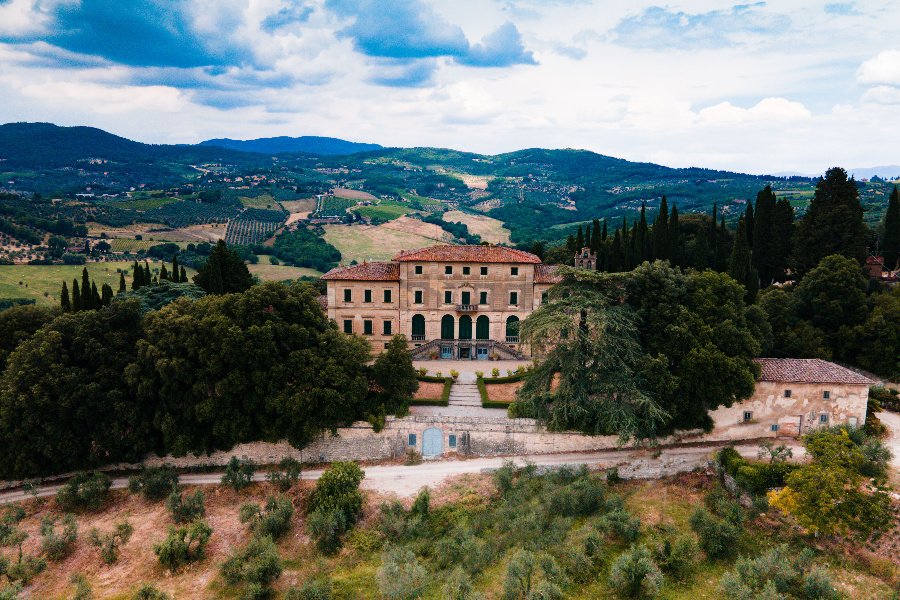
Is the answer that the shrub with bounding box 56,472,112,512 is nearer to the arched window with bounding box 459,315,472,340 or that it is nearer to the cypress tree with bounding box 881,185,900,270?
the arched window with bounding box 459,315,472,340

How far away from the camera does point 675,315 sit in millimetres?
32688

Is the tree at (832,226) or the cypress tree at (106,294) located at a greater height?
the tree at (832,226)

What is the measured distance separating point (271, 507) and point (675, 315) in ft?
76.3

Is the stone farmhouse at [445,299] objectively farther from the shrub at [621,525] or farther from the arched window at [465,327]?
the shrub at [621,525]

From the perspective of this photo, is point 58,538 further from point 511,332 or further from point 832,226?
point 832,226

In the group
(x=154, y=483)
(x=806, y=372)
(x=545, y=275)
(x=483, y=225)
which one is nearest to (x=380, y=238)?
(x=483, y=225)

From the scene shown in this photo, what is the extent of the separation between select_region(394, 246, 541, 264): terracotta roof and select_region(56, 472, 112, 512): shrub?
25.1m

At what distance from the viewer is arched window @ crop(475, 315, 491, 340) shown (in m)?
48.1

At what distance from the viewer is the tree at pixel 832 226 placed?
158 feet

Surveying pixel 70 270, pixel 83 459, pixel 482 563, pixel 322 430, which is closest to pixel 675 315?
pixel 482 563

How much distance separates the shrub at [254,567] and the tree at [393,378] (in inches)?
436

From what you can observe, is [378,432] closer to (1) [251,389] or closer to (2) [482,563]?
(1) [251,389]

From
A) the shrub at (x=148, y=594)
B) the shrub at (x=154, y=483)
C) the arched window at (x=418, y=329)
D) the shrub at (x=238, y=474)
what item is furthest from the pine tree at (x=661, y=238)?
the shrub at (x=148, y=594)

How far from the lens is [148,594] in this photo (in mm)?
23141
